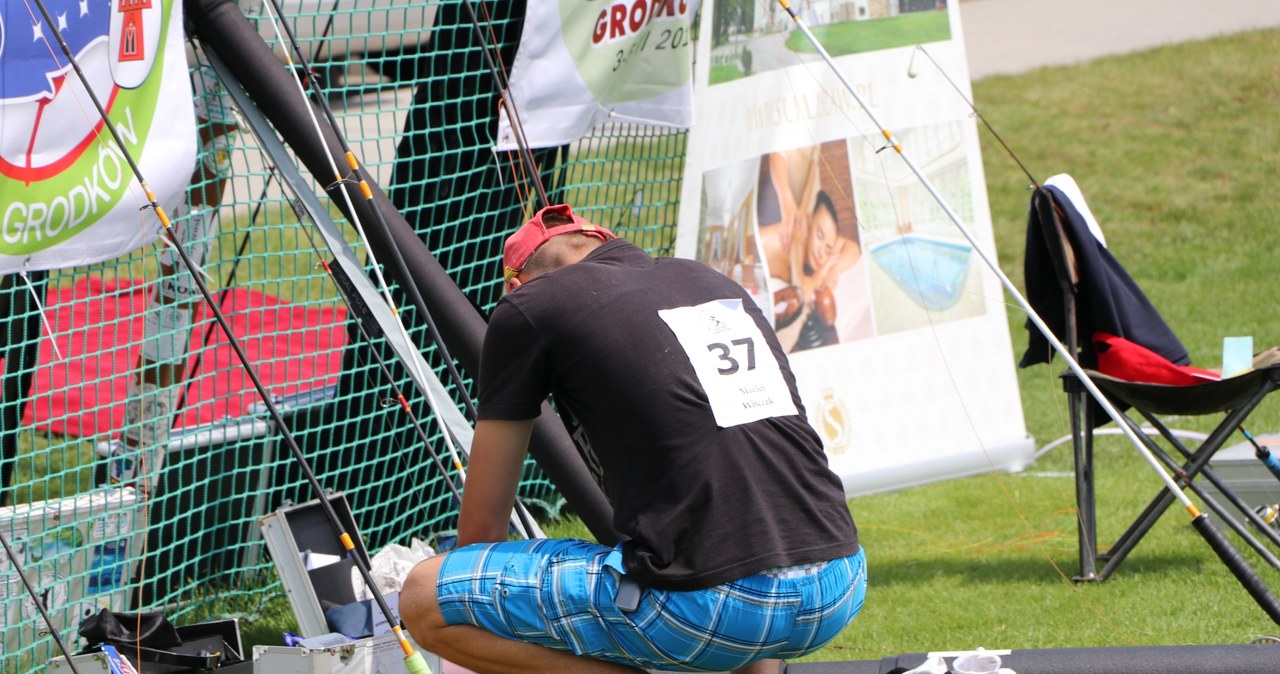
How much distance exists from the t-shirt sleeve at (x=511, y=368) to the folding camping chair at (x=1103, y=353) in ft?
6.78

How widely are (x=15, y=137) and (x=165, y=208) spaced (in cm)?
47

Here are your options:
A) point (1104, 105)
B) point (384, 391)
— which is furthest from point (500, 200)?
point (1104, 105)

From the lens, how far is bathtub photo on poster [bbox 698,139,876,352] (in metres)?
5.07

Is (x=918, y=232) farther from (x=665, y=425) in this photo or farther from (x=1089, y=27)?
(x=1089, y=27)

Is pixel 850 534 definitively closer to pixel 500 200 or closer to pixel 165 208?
pixel 165 208

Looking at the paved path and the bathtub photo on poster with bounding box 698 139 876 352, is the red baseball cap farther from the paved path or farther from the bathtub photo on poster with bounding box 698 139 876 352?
the paved path

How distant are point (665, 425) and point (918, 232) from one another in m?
3.01

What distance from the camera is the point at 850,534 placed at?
2.70 meters

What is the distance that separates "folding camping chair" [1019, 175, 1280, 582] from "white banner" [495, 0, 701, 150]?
1327 millimetres

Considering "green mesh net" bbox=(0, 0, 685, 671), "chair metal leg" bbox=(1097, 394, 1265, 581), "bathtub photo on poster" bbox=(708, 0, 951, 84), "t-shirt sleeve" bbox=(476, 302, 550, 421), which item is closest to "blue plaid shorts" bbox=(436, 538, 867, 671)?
"t-shirt sleeve" bbox=(476, 302, 550, 421)

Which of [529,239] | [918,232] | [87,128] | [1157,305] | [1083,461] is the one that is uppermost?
[87,128]

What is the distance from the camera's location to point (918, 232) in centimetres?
538

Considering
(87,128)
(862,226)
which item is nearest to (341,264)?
(87,128)

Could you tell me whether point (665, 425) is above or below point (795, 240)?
above
